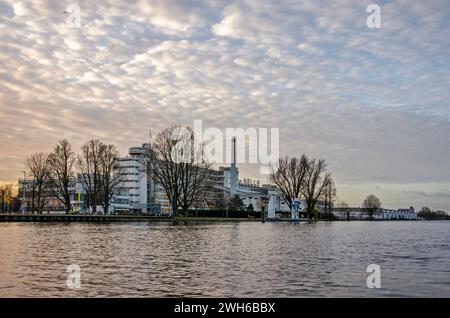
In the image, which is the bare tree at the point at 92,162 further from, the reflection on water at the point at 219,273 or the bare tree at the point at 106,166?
the reflection on water at the point at 219,273

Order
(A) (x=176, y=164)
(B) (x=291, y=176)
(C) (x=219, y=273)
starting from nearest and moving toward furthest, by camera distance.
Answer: (C) (x=219, y=273) < (A) (x=176, y=164) < (B) (x=291, y=176)

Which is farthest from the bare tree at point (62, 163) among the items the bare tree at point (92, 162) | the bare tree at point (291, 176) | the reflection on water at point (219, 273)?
the reflection on water at point (219, 273)

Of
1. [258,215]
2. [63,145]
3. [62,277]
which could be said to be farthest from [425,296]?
[258,215]

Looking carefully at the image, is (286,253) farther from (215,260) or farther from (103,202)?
(103,202)

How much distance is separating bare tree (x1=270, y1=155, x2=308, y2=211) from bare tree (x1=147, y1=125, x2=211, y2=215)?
40.4 meters

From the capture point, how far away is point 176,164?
331 ft

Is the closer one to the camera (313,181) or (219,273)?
(219,273)

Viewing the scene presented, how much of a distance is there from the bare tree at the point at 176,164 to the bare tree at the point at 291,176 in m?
40.4

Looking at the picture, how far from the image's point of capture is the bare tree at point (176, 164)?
98938 mm

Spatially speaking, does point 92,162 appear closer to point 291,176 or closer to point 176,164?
point 176,164

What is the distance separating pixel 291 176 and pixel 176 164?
165 ft

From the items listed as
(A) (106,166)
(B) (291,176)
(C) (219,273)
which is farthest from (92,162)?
(C) (219,273)

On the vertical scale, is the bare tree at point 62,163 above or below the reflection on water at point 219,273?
above

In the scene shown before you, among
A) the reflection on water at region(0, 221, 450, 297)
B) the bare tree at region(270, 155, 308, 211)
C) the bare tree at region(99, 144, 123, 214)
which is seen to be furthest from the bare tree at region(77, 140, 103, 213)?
the reflection on water at region(0, 221, 450, 297)
